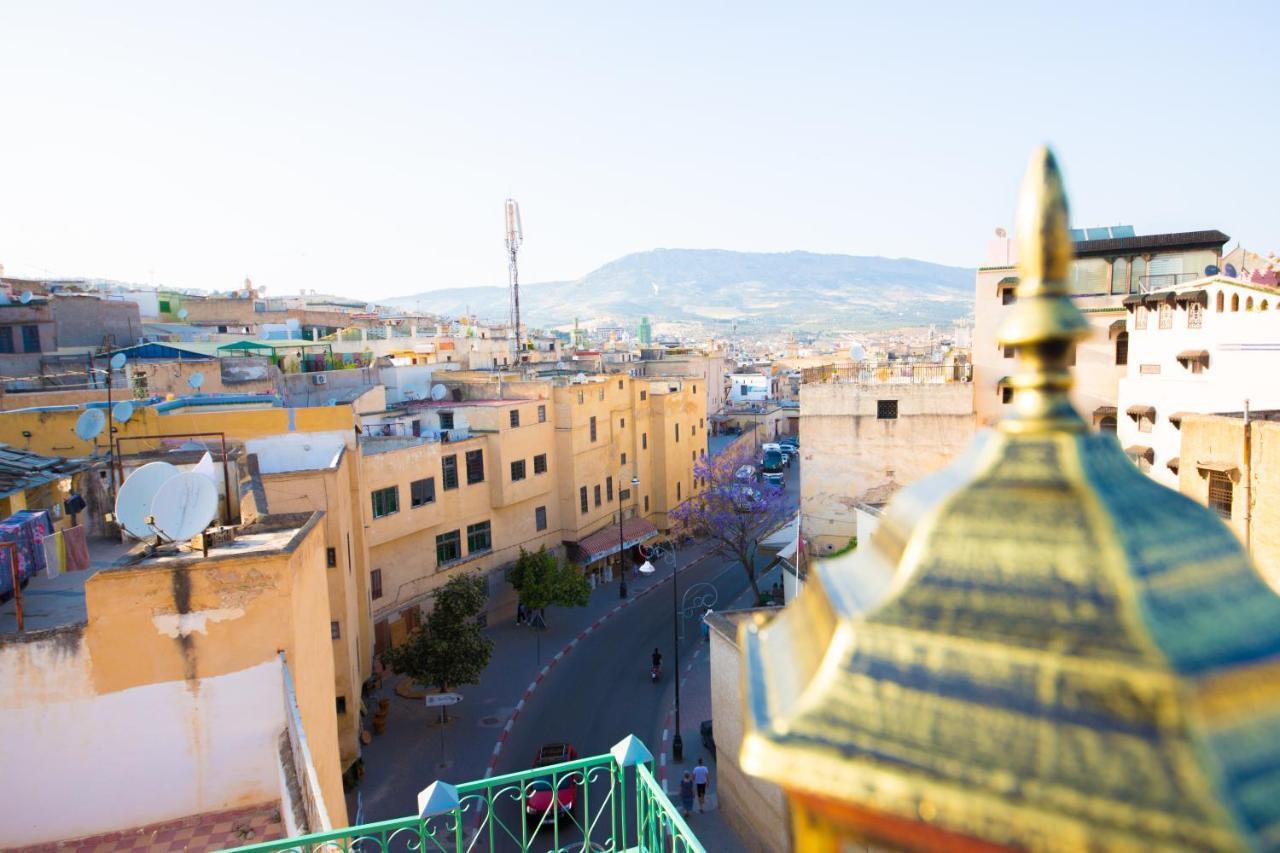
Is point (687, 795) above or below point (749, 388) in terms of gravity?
below

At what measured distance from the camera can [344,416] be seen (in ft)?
69.4

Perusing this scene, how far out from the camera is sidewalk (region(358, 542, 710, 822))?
19031 mm

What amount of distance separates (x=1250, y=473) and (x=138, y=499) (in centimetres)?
1630

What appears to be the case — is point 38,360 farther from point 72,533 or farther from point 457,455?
point 72,533

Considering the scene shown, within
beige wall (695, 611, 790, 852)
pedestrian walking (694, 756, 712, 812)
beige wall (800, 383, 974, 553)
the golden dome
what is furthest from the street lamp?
the golden dome

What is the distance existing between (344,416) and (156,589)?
13.6m

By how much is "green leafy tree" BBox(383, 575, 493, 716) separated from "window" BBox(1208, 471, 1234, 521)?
17382 millimetres

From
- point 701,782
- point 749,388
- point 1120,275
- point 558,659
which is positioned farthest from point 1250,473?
point 749,388

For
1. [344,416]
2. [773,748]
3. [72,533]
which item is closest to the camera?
[773,748]

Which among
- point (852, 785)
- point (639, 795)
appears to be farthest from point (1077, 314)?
point (639, 795)

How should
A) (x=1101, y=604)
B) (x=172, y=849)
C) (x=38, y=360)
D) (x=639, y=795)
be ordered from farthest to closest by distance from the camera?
(x=38, y=360) → (x=172, y=849) → (x=639, y=795) → (x=1101, y=604)

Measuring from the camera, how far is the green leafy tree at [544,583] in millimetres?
28094

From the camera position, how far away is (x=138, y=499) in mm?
9867

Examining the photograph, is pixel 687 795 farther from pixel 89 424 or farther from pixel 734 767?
pixel 89 424
